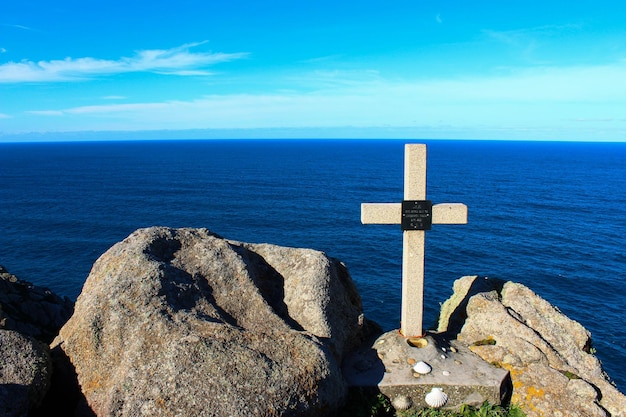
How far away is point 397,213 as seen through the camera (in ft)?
44.3

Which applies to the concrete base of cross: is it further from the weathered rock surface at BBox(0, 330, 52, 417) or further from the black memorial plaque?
the weathered rock surface at BBox(0, 330, 52, 417)

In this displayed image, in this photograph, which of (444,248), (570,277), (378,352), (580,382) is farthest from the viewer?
(444,248)

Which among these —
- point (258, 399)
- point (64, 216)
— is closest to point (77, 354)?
point (258, 399)

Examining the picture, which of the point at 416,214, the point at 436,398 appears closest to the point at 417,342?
the point at 436,398

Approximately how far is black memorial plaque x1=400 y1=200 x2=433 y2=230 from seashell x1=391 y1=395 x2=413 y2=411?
4.75m

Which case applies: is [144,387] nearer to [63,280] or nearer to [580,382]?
[580,382]

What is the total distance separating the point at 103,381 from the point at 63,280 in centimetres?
4172

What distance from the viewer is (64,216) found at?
72625 mm

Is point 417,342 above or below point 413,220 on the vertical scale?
below

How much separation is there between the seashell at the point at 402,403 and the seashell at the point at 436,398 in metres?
0.43

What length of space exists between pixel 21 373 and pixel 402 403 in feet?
26.5

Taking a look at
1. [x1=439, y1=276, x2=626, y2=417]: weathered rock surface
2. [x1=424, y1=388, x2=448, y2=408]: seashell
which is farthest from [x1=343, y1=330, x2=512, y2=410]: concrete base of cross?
[x1=439, y1=276, x2=626, y2=417]: weathered rock surface

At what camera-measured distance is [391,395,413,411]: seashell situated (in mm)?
10672

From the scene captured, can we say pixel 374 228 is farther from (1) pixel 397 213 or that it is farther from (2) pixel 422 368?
(2) pixel 422 368
